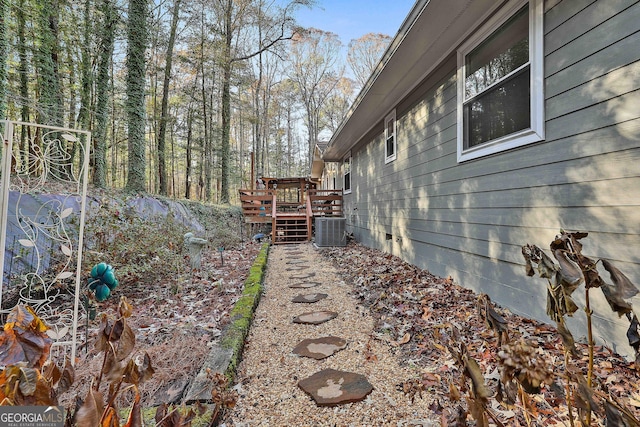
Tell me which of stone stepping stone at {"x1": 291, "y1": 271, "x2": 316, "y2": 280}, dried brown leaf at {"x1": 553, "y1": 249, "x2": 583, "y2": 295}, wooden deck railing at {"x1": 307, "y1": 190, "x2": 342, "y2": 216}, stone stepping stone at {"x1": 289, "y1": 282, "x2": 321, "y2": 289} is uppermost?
wooden deck railing at {"x1": 307, "y1": 190, "x2": 342, "y2": 216}

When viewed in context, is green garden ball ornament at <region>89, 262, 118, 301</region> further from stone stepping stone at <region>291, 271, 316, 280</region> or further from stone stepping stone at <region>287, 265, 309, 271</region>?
stone stepping stone at <region>287, 265, 309, 271</region>

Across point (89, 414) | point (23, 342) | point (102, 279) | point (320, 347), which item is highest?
point (23, 342)

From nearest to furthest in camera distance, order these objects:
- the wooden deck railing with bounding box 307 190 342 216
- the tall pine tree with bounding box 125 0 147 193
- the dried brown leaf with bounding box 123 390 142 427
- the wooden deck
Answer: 1. the dried brown leaf with bounding box 123 390 142 427
2. the tall pine tree with bounding box 125 0 147 193
3. the wooden deck
4. the wooden deck railing with bounding box 307 190 342 216

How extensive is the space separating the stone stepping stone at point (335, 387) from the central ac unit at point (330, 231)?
19.4 feet

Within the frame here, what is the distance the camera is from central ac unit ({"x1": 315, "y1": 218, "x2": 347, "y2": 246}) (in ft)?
26.6

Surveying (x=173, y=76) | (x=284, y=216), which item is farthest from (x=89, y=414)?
(x=173, y=76)

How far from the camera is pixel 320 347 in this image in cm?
263

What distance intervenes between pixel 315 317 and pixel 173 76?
53.9 ft

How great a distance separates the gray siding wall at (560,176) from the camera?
6.43ft

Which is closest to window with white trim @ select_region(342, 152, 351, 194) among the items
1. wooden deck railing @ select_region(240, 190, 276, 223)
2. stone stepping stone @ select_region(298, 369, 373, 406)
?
wooden deck railing @ select_region(240, 190, 276, 223)

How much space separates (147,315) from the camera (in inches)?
123

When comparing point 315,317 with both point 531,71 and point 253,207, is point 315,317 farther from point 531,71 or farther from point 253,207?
point 253,207

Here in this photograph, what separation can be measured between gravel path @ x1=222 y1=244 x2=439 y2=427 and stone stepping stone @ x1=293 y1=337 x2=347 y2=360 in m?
0.05

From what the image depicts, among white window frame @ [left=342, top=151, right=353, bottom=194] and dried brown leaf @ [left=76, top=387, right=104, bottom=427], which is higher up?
white window frame @ [left=342, top=151, right=353, bottom=194]
